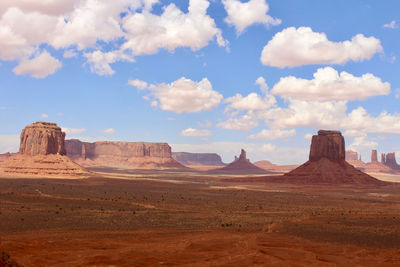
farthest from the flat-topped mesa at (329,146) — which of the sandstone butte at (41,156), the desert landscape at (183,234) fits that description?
the sandstone butte at (41,156)

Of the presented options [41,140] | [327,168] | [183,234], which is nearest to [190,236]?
[183,234]

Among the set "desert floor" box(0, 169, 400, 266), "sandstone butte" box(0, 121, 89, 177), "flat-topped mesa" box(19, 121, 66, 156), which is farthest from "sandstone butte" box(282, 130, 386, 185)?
"flat-topped mesa" box(19, 121, 66, 156)

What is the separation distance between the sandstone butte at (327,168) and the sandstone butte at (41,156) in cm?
5643

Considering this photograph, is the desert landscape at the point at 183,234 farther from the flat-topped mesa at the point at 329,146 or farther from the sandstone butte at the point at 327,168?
the flat-topped mesa at the point at 329,146

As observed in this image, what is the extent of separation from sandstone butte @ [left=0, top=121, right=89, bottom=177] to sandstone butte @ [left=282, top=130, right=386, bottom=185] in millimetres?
56427

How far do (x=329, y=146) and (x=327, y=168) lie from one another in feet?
20.2

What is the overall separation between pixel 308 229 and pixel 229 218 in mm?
7316

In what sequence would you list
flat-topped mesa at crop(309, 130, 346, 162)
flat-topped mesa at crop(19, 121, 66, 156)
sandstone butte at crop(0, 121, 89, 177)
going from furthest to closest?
flat-topped mesa at crop(19, 121, 66, 156), flat-topped mesa at crop(309, 130, 346, 162), sandstone butte at crop(0, 121, 89, 177)

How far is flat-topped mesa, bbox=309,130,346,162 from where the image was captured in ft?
314

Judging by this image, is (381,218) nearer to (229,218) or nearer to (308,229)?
(308,229)

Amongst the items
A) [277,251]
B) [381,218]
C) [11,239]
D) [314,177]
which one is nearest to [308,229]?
[277,251]

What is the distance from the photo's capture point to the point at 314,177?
91.2 m

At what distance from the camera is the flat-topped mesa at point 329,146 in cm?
9556

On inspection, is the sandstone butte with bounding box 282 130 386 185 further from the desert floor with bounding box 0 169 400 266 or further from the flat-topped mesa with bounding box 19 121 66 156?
the flat-topped mesa with bounding box 19 121 66 156
